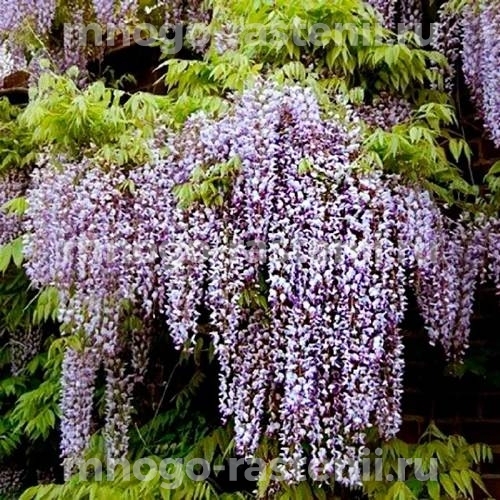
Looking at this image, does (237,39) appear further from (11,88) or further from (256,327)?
(11,88)

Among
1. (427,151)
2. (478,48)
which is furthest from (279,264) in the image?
(478,48)

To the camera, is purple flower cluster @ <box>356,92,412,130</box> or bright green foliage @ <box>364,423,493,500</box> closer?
bright green foliage @ <box>364,423,493,500</box>

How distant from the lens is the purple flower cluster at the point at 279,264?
2.65 m

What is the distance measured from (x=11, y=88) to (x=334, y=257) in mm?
2470

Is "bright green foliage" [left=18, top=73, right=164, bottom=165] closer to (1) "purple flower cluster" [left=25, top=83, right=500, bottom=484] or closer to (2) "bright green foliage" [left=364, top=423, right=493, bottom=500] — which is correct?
(1) "purple flower cluster" [left=25, top=83, right=500, bottom=484]

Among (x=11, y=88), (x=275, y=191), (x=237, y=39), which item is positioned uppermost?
(x=11, y=88)

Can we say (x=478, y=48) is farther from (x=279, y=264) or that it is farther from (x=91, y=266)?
(x=91, y=266)

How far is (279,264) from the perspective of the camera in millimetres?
2688

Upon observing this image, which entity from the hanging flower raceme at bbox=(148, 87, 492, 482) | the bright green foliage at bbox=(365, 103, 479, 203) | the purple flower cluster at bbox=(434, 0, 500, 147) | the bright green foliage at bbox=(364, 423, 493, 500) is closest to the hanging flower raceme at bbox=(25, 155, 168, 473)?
the hanging flower raceme at bbox=(148, 87, 492, 482)

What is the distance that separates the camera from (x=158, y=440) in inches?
131

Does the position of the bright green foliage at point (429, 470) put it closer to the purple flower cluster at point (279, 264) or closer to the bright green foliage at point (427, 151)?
the purple flower cluster at point (279, 264)

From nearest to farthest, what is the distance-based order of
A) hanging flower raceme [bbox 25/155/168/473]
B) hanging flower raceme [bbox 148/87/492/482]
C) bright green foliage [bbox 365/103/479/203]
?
hanging flower raceme [bbox 148/87/492/482] < bright green foliage [bbox 365/103/479/203] < hanging flower raceme [bbox 25/155/168/473]

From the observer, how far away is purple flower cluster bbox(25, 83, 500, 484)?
265 centimetres

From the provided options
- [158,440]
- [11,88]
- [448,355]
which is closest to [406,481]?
[448,355]
